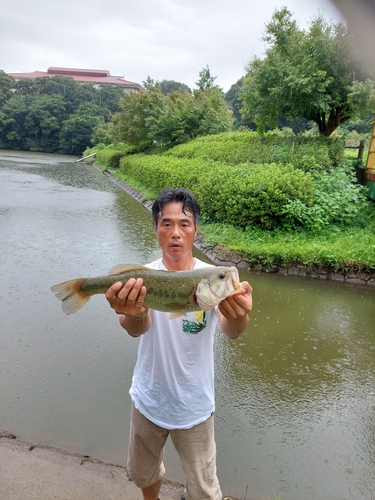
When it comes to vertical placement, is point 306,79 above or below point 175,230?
above

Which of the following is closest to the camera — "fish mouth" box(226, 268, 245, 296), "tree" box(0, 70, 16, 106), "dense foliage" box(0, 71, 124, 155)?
"fish mouth" box(226, 268, 245, 296)

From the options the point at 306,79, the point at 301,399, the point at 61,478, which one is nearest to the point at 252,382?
the point at 301,399

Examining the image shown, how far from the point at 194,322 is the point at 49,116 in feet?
189

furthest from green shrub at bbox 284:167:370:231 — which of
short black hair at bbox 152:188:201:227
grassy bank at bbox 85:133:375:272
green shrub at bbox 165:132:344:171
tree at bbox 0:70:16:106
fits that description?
tree at bbox 0:70:16:106

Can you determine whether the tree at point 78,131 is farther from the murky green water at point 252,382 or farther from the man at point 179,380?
the man at point 179,380

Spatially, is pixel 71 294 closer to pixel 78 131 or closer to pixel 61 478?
pixel 61 478

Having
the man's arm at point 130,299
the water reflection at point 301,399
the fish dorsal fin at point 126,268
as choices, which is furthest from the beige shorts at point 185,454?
the water reflection at point 301,399

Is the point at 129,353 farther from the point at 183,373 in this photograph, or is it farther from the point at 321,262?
the point at 321,262

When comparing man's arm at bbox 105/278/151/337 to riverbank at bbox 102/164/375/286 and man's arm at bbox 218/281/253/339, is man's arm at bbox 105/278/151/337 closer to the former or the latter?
man's arm at bbox 218/281/253/339

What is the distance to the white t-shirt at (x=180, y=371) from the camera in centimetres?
170

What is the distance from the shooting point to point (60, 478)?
7.57ft

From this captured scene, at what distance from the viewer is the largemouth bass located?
57.6 inches

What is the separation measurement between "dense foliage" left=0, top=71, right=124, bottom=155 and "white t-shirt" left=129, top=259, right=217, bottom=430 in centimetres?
5100

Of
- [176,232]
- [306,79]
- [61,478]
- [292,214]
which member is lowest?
[61,478]
